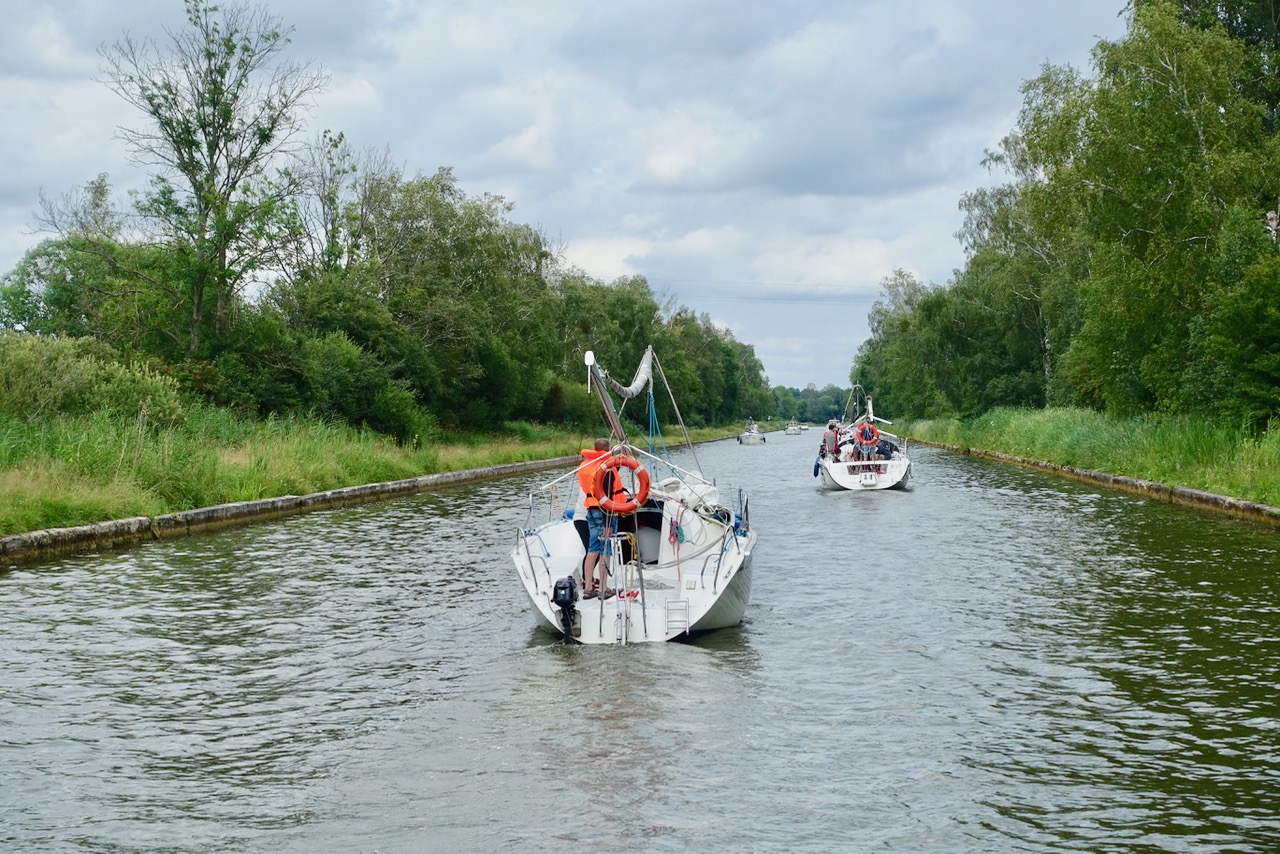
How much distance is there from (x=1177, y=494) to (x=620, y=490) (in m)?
18.2

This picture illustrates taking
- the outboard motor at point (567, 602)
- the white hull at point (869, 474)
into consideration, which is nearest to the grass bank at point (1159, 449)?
the white hull at point (869, 474)

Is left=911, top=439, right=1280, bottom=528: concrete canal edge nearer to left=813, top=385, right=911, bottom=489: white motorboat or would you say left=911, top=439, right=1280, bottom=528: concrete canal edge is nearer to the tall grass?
left=813, top=385, right=911, bottom=489: white motorboat

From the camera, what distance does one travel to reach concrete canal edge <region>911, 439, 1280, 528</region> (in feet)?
70.4

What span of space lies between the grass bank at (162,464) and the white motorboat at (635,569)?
8790mm

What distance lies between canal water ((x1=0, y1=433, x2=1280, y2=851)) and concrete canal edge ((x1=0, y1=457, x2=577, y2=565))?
85 cm

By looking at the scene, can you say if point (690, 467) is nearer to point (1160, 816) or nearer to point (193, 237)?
point (193, 237)

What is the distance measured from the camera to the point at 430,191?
57562 mm

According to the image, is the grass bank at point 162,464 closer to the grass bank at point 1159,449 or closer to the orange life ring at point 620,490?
the orange life ring at point 620,490

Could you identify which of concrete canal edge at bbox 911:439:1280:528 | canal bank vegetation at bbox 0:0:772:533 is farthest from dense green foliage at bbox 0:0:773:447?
concrete canal edge at bbox 911:439:1280:528

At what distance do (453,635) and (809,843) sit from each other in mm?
6835

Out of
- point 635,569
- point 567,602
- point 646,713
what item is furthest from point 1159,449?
point 646,713

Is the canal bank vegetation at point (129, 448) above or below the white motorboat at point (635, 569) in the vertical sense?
above

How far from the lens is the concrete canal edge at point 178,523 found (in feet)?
58.3

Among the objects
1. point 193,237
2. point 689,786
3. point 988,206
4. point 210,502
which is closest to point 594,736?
point 689,786
